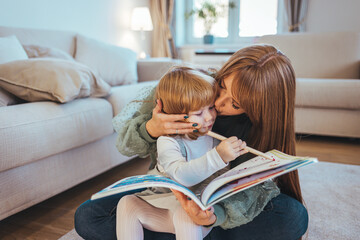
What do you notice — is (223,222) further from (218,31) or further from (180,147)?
(218,31)

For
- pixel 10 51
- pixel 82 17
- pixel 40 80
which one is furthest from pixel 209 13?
pixel 40 80

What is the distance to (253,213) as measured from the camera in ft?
2.56

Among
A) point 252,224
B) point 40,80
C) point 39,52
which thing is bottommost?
point 252,224

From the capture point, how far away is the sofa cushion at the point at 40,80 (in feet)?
4.14

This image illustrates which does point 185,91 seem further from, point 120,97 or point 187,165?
point 120,97

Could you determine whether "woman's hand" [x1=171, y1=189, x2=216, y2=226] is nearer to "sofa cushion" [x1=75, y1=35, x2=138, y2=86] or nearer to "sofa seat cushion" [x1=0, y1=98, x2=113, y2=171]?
"sofa seat cushion" [x1=0, y1=98, x2=113, y2=171]

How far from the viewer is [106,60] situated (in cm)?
216

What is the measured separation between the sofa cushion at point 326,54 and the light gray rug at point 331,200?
105cm

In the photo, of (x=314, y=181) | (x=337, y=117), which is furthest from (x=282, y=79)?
(x=337, y=117)

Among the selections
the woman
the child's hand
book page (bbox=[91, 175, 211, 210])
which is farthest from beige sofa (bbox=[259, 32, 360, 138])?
book page (bbox=[91, 175, 211, 210])

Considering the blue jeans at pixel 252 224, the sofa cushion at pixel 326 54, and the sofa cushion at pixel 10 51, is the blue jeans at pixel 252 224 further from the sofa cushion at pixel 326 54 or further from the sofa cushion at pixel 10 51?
the sofa cushion at pixel 326 54

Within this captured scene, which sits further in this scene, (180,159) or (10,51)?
(10,51)

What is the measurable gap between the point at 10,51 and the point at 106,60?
729mm

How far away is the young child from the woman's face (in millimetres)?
23
